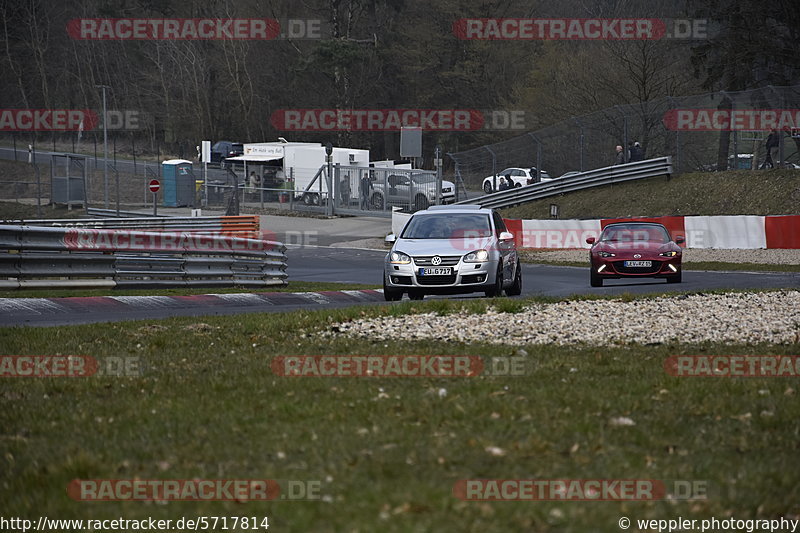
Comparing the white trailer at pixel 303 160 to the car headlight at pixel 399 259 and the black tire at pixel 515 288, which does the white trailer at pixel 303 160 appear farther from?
the car headlight at pixel 399 259

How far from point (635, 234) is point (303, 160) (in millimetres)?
36379

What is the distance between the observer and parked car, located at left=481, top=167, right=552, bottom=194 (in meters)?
45.2

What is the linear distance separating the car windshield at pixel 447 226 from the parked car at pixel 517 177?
2709 cm

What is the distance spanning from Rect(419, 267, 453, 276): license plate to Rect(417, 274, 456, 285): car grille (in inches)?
2.0

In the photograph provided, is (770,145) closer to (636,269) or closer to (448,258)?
(636,269)

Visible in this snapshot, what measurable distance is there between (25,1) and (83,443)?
81684mm

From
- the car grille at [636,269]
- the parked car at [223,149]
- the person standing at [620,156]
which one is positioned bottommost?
the car grille at [636,269]

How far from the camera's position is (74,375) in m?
8.17

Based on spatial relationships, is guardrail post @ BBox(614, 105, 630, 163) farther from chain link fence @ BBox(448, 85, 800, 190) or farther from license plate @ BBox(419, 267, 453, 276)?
license plate @ BBox(419, 267, 453, 276)

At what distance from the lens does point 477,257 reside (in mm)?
16703

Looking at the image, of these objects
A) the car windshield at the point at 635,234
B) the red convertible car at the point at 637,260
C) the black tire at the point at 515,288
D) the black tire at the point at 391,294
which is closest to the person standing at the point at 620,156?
the car windshield at the point at 635,234

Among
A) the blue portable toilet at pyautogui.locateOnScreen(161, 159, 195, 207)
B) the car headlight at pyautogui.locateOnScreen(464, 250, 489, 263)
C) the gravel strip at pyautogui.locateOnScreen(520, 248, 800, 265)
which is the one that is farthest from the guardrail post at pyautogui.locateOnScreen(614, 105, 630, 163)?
the car headlight at pyautogui.locateOnScreen(464, 250, 489, 263)

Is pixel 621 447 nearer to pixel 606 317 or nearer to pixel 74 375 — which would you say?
pixel 74 375

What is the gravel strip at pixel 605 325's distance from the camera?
10.3 meters
